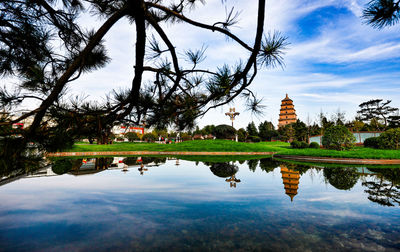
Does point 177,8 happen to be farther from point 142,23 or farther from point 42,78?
point 42,78

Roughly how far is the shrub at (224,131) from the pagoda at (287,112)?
4547 cm

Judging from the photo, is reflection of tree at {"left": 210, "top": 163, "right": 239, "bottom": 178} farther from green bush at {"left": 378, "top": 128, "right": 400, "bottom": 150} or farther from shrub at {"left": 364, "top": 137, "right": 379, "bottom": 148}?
shrub at {"left": 364, "top": 137, "right": 379, "bottom": 148}

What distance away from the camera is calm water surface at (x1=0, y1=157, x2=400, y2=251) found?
76.8 inches

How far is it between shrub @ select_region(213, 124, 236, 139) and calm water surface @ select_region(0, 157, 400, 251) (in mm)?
23844

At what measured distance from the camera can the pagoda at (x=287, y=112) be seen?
67500mm

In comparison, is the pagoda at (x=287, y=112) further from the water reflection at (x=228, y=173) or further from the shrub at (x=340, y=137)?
the water reflection at (x=228, y=173)

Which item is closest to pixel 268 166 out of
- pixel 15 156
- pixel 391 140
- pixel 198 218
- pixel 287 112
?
pixel 198 218

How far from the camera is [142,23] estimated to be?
1.44 m

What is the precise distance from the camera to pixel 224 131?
28.4 m

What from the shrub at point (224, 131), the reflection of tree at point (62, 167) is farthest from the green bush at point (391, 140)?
the reflection of tree at point (62, 167)

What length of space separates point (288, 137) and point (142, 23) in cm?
Result: 4617

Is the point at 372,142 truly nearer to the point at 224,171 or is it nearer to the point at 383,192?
the point at 383,192

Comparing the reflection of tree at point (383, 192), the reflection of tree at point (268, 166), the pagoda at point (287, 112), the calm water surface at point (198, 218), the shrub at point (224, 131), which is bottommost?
the reflection of tree at point (268, 166)

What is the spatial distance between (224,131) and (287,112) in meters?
49.5
